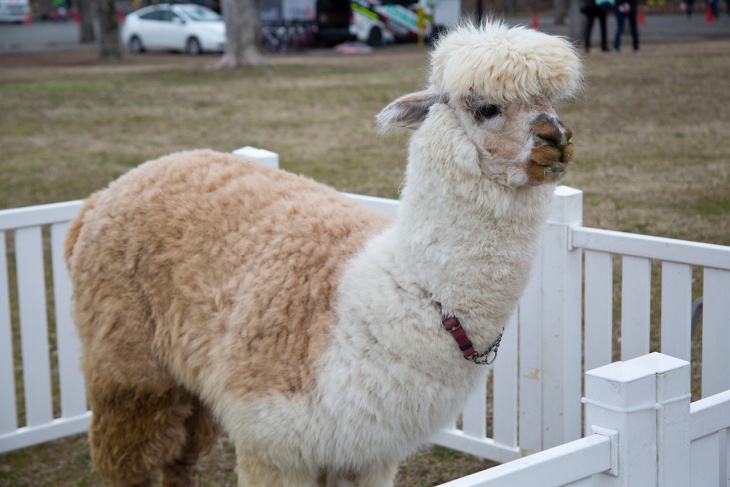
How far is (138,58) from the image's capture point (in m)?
26.5

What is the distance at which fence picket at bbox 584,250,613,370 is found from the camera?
377 centimetres

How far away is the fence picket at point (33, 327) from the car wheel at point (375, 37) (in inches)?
972

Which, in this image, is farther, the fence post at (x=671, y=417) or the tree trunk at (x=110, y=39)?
the tree trunk at (x=110, y=39)

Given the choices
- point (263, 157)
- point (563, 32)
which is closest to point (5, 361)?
point (263, 157)

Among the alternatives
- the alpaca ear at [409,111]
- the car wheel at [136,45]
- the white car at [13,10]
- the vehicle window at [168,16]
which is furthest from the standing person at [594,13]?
the white car at [13,10]

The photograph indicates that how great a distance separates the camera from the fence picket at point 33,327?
426cm

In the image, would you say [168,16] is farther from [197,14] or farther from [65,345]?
[65,345]

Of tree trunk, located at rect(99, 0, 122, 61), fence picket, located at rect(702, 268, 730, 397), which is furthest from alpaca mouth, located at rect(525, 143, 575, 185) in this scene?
tree trunk, located at rect(99, 0, 122, 61)

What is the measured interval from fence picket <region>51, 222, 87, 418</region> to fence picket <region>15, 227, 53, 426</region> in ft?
0.28

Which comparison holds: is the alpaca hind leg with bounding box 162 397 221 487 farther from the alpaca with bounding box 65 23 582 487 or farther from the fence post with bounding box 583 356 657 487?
the fence post with bounding box 583 356 657 487

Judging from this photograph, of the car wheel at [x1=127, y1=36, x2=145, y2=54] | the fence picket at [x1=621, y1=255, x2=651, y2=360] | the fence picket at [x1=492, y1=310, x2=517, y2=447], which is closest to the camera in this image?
the fence picket at [x1=621, y1=255, x2=651, y2=360]

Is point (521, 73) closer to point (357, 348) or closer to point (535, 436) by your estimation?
point (357, 348)

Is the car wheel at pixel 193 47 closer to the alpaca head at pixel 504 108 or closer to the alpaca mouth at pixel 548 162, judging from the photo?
the alpaca head at pixel 504 108

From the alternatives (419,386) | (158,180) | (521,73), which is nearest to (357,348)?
(419,386)
